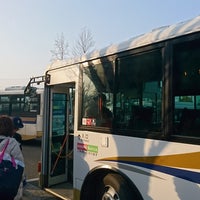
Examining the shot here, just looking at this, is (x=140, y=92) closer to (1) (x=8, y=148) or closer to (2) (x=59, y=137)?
(1) (x=8, y=148)

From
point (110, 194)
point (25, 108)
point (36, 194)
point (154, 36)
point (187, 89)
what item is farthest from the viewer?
point (25, 108)

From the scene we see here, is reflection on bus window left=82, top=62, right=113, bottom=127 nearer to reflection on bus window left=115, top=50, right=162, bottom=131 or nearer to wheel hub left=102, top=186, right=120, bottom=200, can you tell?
reflection on bus window left=115, top=50, right=162, bottom=131

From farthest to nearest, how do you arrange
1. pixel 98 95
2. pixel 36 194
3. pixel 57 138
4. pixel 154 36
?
pixel 57 138 → pixel 36 194 → pixel 98 95 → pixel 154 36

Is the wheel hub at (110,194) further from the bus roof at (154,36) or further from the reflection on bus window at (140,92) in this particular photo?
the bus roof at (154,36)

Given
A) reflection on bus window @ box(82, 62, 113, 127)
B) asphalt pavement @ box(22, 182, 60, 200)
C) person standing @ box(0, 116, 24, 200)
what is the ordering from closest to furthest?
1. person standing @ box(0, 116, 24, 200)
2. reflection on bus window @ box(82, 62, 113, 127)
3. asphalt pavement @ box(22, 182, 60, 200)

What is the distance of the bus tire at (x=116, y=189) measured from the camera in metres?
4.10

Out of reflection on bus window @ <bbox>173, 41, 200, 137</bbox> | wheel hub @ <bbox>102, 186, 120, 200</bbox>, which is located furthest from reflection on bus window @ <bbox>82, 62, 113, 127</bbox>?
reflection on bus window @ <bbox>173, 41, 200, 137</bbox>

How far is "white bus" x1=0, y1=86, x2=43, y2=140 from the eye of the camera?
14.5 m

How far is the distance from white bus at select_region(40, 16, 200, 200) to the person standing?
115cm

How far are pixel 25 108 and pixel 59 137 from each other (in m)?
8.47

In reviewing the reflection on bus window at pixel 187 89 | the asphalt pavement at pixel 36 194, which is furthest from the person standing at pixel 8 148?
the asphalt pavement at pixel 36 194

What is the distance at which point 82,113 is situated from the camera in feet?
16.9

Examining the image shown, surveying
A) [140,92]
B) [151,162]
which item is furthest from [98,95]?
[151,162]

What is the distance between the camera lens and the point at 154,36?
3.93 m
